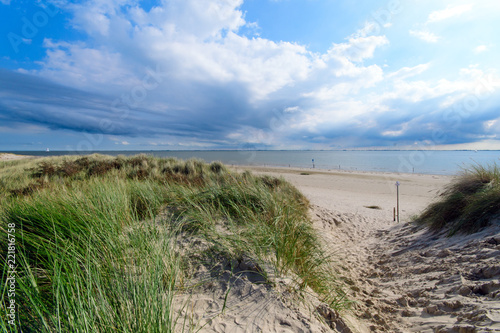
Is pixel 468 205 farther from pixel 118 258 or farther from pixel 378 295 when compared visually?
pixel 118 258

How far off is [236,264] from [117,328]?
4.86 feet

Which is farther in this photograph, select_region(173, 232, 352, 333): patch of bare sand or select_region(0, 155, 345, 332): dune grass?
select_region(173, 232, 352, 333): patch of bare sand

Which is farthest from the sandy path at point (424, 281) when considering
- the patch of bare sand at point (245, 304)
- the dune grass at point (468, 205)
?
the patch of bare sand at point (245, 304)

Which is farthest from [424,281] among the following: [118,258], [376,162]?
[376,162]

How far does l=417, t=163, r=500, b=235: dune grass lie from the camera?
459 cm

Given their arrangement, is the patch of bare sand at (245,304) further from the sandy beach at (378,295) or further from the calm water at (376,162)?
the calm water at (376,162)

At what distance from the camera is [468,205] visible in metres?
5.00

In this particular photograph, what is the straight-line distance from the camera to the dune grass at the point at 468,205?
4.59 m

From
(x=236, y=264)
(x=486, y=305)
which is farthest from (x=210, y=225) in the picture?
(x=486, y=305)

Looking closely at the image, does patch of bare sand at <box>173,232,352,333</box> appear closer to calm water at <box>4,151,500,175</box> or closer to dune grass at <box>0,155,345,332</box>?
dune grass at <box>0,155,345,332</box>

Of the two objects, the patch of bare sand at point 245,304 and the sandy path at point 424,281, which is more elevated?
the patch of bare sand at point 245,304

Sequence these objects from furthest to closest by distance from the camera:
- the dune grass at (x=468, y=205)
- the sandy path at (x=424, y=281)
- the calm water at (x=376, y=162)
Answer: the calm water at (x=376, y=162) < the dune grass at (x=468, y=205) < the sandy path at (x=424, y=281)

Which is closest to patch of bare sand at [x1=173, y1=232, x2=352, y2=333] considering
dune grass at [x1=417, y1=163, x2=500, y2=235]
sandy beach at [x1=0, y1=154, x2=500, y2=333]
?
sandy beach at [x1=0, y1=154, x2=500, y2=333]

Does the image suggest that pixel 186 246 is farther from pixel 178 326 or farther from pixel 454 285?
pixel 454 285
